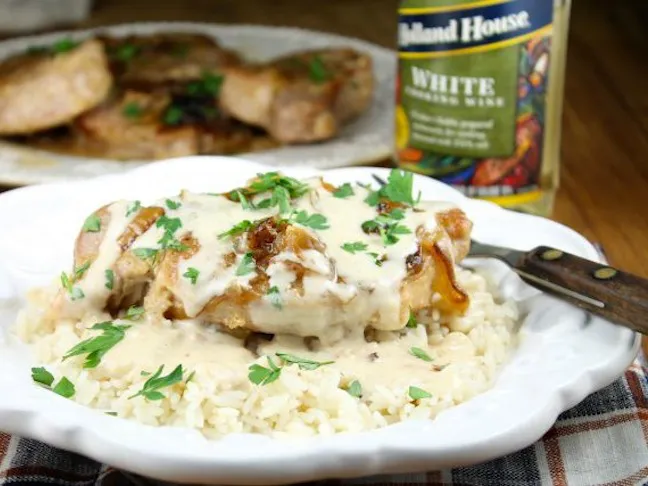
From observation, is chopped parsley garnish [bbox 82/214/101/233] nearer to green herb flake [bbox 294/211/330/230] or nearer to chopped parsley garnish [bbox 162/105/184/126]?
green herb flake [bbox 294/211/330/230]

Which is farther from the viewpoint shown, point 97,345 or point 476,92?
point 476,92

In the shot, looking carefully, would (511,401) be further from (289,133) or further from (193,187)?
(289,133)

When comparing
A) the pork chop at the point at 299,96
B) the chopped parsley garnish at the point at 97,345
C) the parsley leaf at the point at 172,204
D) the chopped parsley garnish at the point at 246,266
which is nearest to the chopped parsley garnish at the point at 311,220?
the chopped parsley garnish at the point at 246,266

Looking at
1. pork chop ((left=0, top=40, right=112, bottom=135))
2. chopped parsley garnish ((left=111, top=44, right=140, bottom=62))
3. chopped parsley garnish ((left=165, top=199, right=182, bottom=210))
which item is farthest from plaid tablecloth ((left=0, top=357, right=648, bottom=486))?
chopped parsley garnish ((left=111, top=44, right=140, bottom=62))

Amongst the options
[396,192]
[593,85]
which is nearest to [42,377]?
[396,192]

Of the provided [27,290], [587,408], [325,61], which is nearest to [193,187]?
[27,290]

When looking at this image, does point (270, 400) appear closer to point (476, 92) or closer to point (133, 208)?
point (133, 208)
